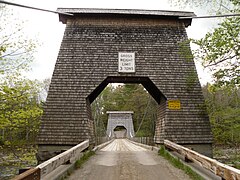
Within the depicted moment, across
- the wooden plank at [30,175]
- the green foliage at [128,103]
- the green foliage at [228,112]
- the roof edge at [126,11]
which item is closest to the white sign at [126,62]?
the roof edge at [126,11]

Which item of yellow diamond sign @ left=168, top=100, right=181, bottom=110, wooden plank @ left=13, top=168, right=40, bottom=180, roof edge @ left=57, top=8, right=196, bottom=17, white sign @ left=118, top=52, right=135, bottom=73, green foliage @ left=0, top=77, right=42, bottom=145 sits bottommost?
wooden plank @ left=13, top=168, right=40, bottom=180

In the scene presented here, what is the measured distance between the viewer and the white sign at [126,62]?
8.45 meters

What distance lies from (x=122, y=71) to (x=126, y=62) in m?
0.34

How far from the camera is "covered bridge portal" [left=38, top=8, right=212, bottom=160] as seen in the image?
25.8 feet

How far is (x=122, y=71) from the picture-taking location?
8.44m

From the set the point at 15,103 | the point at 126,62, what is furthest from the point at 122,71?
the point at 15,103

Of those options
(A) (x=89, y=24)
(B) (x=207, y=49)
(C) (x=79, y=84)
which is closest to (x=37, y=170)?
(B) (x=207, y=49)

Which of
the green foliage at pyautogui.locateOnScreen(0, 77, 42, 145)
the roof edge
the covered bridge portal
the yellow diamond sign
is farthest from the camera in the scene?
the roof edge

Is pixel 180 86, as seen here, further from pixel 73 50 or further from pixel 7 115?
pixel 7 115

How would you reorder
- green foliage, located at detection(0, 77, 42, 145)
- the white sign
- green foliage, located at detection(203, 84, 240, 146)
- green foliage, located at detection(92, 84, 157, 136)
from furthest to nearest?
1. green foliage, located at detection(92, 84, 157, 136)
2. the white sign
3. green foliage, located at detection(203, 84, 240, 146)
4. green foliage, located at detection(0, 77, 42, 145)

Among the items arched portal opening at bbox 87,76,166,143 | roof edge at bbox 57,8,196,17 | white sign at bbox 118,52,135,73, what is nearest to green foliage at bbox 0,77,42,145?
arched portal opening at bbox 87,76,166,143

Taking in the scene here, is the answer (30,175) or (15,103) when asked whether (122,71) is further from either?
(30,175)

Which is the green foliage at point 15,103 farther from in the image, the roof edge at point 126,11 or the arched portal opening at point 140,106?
the roof edge at point 126,11

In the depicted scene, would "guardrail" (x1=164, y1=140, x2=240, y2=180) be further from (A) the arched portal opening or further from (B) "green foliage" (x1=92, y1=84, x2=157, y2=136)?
(B) "green foliage" (x1=92, y1=84, x2=157, y2=136)
